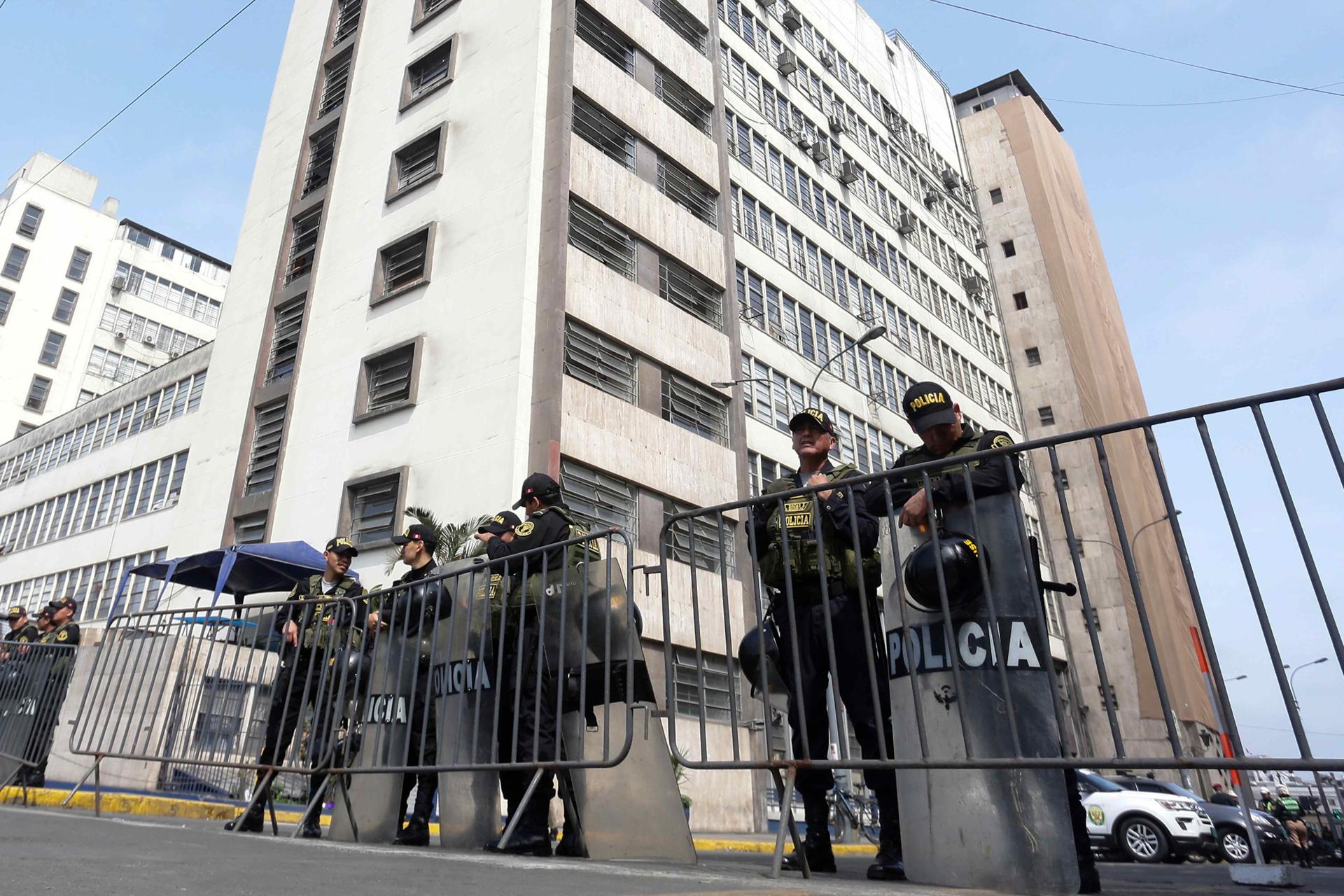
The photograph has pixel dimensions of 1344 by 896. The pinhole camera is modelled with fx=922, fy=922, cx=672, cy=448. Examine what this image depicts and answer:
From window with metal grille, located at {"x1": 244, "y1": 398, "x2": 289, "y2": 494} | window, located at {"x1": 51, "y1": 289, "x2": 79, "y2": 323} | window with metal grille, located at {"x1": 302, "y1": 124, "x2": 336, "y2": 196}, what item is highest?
window, located at {"x1": 51, "y1": 289, "x2": 79, "y2": 323}

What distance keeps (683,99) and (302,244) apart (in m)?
10.6

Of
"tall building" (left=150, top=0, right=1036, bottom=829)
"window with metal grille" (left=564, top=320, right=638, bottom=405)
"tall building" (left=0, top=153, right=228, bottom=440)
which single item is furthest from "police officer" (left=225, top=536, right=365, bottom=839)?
"tall building" (left=0, top=153, right=228, bottom=440)

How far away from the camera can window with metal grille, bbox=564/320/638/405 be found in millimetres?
17562

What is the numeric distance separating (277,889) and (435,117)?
21702mm

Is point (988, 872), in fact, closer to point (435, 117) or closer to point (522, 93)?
point (522, 93)

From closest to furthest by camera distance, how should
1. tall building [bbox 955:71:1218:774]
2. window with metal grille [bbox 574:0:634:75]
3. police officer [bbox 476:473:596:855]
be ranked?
police officer [bbox 476:473:596:855] → window with metal grille [bbox 574:0:634:75] → tall building [bbox 955:71:1218:774]

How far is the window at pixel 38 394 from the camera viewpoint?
153ft

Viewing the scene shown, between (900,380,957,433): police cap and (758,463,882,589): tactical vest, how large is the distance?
19.0 inches

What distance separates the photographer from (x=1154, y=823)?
12.0 metres

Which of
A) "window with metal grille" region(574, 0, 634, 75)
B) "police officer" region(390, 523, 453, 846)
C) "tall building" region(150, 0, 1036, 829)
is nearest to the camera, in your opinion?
"police officer" region(390, 523, 453, 846)

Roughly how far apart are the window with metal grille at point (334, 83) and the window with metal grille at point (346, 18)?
33.1 inches

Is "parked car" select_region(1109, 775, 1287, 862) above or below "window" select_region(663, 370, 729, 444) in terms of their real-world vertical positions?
below

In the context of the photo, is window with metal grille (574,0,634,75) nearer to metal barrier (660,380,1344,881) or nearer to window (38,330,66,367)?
metal barrier (660,380,1344,881)

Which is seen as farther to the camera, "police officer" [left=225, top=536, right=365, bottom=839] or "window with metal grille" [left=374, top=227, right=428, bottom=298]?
"window with metal grille" [left=374, top=227, right=428, bottom=298]
